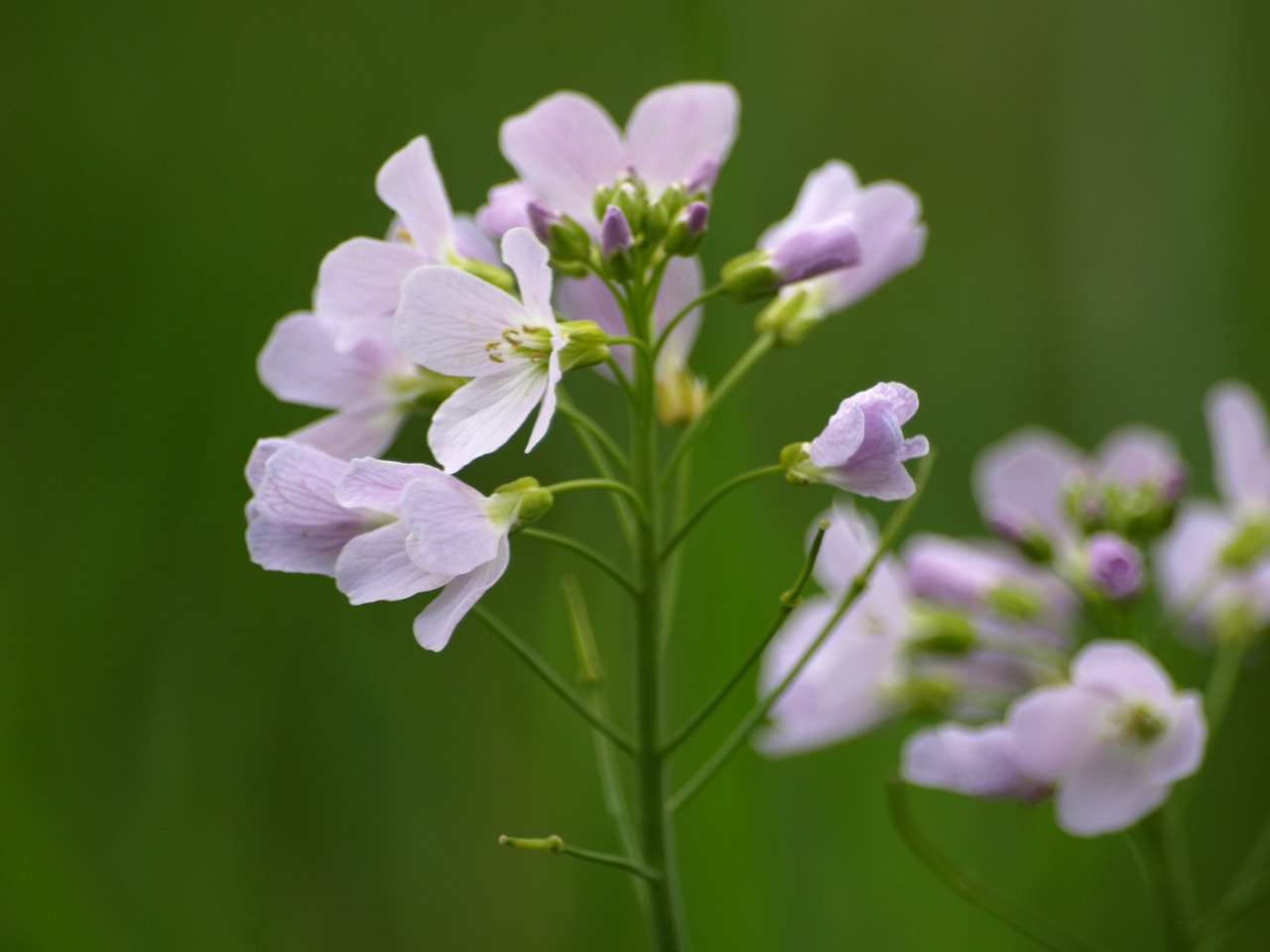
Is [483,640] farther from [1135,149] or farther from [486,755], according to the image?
[1135,149]

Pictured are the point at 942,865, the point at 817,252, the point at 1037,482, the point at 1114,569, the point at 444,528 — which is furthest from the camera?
the point at 1037,482

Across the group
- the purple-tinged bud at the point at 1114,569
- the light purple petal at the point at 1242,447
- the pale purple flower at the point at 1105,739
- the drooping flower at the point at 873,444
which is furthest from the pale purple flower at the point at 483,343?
the light purple petal at the point at 1242,447

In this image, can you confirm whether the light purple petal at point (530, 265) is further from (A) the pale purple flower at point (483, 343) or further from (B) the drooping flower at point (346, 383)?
(B) the drooping flower at point (346, 383)

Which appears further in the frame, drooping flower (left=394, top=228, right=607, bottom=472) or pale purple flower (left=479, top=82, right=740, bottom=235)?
pale purple flower (left=479, top=82, right=740, bottom=235)

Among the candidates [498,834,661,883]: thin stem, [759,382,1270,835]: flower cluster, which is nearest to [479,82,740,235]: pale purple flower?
[759,382,1270,835]: flower cluster

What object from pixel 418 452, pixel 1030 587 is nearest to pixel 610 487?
pixel 1030 587

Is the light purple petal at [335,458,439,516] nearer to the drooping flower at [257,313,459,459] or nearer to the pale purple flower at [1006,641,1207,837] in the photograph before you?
the drooping flower at [257,313,459,459]

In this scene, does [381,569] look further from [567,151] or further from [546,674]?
[567,151]
